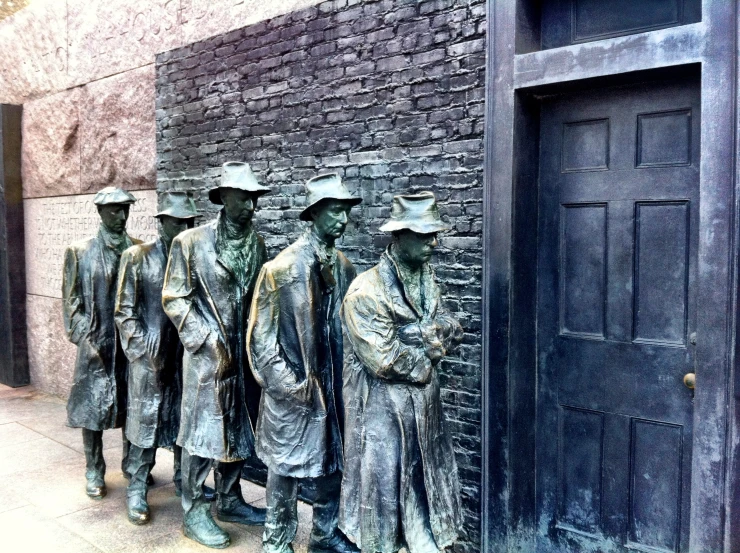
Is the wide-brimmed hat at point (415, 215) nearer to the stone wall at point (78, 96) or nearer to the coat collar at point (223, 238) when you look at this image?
the coat collar at point (223, 238)

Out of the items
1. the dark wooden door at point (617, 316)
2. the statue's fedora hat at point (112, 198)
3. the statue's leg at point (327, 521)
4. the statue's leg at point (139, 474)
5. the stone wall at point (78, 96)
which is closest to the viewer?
the dark wooden door at point (617, 316)

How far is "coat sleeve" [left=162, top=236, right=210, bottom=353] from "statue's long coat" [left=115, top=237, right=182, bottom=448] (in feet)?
1.78

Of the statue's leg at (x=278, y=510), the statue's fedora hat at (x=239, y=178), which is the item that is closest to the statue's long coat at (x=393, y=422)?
the statue's leg at (x=278, y=510)

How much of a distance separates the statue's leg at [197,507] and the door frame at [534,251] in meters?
1.76

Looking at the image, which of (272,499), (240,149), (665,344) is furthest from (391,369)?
(240,149)

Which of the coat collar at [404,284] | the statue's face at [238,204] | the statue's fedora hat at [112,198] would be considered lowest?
the coat collar at [404,284]

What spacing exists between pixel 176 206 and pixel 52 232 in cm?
463

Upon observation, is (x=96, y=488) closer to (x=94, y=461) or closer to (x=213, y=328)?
(x=94, y=461)

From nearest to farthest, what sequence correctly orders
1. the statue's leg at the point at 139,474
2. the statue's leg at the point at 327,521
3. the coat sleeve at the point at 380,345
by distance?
the coat sleeve at the point at 380,345 < the statue's leg at the point at 327,521 < the statue's leg at the point at 139,474

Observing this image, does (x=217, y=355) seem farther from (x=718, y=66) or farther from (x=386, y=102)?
(x=718, y=66)

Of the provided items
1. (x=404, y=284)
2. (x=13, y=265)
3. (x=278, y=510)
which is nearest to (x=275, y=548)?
(x=278, y=510)

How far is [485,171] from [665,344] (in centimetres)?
145

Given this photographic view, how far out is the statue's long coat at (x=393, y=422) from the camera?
A: 3.45m

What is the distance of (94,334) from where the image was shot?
5.36 m
